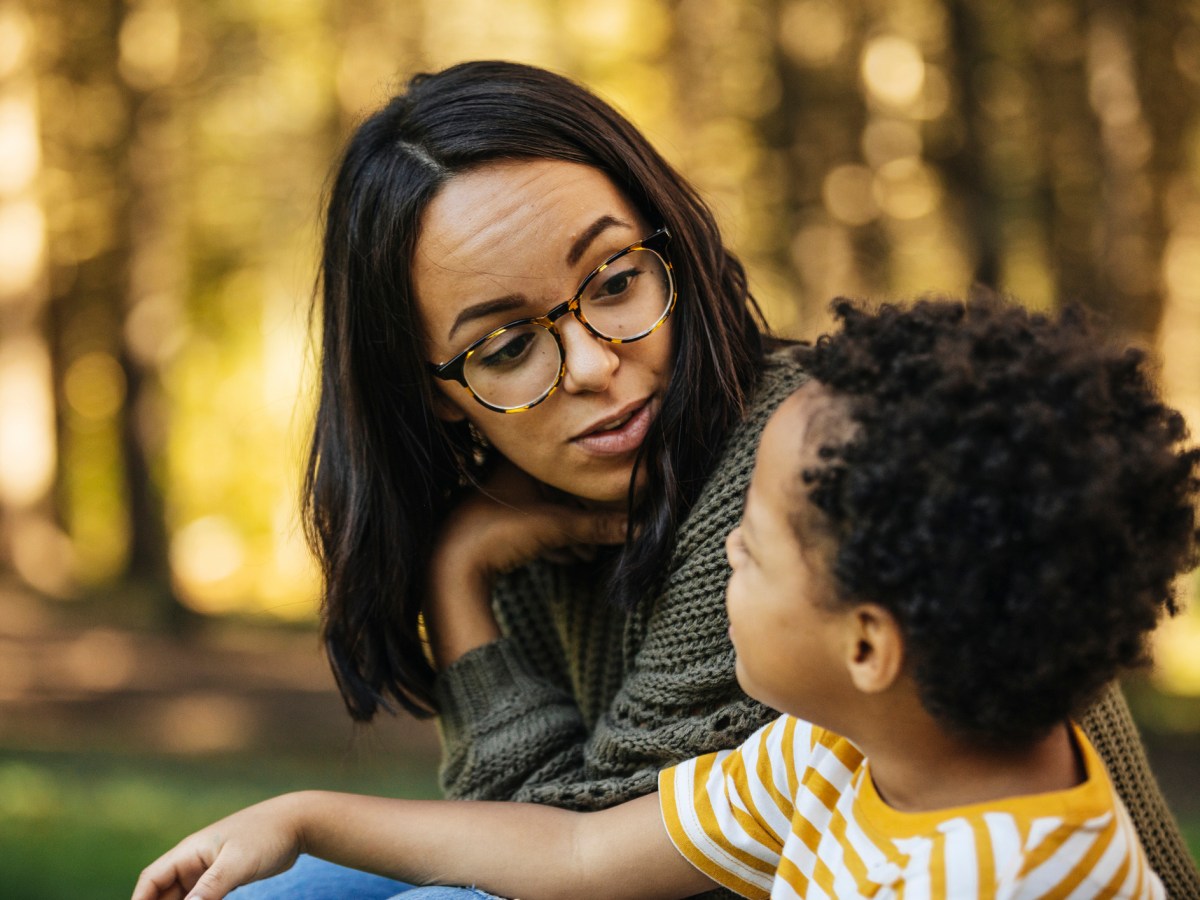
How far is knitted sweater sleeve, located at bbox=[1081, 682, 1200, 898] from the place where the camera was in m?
1.82

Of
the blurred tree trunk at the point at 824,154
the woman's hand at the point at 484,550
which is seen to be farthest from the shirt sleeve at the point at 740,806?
the blurred tree trunk at the point at 824,154

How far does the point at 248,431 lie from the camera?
12.4 meters

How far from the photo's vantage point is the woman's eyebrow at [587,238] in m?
1.97

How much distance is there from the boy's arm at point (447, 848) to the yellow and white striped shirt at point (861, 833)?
0.09 metres

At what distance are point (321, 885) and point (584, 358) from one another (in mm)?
946

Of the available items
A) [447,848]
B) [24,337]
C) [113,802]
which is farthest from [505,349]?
[24,337]

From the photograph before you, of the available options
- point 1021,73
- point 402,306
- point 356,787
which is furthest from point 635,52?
point 402,306

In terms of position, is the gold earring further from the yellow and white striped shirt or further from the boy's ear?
the boy's ear

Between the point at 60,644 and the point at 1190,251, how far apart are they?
331 inches

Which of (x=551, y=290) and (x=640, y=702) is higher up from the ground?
(x=551, y=290)

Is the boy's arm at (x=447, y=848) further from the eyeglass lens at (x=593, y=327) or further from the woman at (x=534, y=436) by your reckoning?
the eyeglass lens at (x=593, y=327)

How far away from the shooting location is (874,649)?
1292 millimetres

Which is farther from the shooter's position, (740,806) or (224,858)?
(224,858)

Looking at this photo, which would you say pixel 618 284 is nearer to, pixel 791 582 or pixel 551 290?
pixel 551 290
